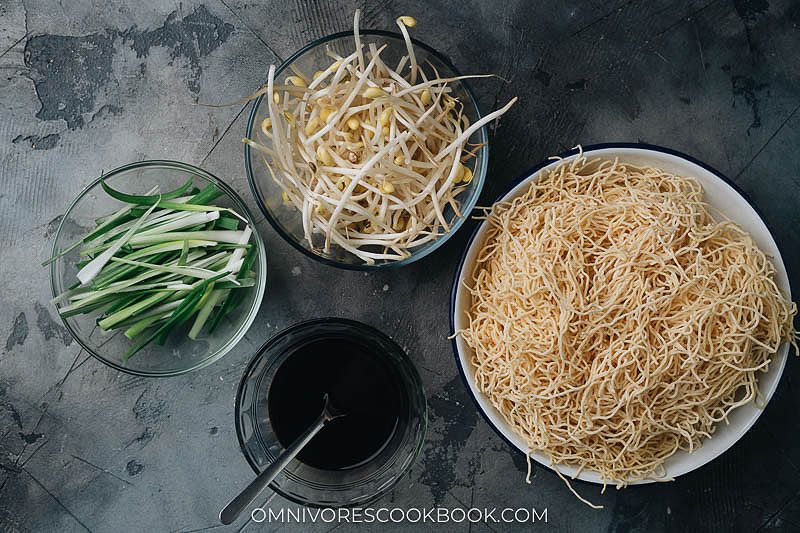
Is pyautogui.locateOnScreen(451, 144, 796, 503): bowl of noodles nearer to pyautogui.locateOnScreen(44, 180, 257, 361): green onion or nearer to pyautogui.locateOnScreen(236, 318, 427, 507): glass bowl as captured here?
pyautogui.locateOnScreen(236, 318, 427, 507): glass bowl

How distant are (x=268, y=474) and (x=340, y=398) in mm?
275

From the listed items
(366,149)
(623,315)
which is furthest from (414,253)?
(623,315)

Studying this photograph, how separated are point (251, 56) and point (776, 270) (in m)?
1.43

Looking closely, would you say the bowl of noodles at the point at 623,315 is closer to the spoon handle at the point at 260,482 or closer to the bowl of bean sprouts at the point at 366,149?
the bowl of bean sprouts at the point at 366,149

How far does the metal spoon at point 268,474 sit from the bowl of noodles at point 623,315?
14.9 inches

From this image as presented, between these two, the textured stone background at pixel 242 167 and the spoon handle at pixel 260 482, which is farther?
the textured stone background at pixel 242 167

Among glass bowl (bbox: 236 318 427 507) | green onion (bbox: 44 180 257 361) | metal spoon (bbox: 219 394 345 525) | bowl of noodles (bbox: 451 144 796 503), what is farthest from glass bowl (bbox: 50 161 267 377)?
bowl of noodles (bbox: 451 144 796 503)

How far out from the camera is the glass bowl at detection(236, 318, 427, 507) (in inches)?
60.9

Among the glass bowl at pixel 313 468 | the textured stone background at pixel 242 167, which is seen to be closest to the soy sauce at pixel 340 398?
Answer: the glass bowl at pixel 313 468

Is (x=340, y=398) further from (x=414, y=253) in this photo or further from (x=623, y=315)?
(x=623, y=315)

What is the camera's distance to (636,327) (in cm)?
144

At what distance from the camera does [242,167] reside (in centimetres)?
179

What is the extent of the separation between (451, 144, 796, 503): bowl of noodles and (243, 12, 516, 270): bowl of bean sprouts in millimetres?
152

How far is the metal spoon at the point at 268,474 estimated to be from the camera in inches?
55.4
